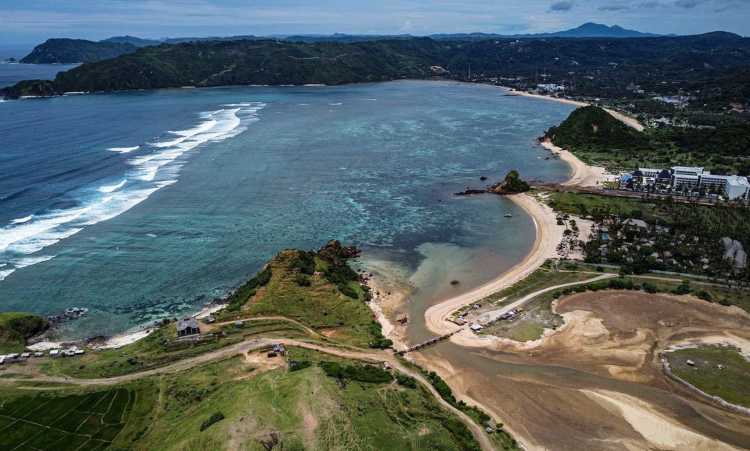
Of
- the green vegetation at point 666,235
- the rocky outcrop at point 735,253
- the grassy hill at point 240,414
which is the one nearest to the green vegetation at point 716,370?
the green vegetation at point 666,235

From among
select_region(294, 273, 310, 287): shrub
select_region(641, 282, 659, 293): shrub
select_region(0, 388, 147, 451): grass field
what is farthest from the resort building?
select_region(0, 388, 147, 451): grass field

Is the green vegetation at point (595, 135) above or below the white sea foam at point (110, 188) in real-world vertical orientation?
above

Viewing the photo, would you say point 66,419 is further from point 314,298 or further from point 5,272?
point 5,272

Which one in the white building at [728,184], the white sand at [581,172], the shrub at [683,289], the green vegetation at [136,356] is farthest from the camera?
the white sand at [581,172]

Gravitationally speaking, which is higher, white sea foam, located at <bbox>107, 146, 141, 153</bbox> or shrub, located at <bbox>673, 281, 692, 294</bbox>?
white sea foam, located at <bbox>107, 146, 141, 153</bbox>

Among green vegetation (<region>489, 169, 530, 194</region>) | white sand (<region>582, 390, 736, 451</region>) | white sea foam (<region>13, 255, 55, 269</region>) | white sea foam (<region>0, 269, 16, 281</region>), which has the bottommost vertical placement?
white sand (<region>582, 390, 736, 451</region>)

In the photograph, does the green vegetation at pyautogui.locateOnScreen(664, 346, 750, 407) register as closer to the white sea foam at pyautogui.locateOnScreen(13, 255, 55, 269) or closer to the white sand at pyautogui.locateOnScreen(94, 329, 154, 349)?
the white sand at pyautogui.locateOnScreen(94, 329, 154, 349)

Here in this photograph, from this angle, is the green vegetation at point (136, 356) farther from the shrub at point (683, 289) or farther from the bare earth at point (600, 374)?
the shrub at point (683, 289)
